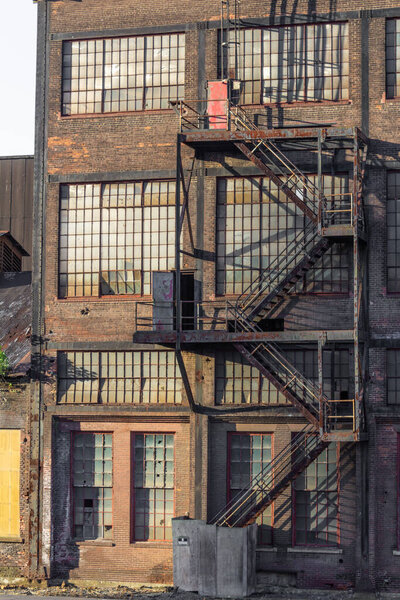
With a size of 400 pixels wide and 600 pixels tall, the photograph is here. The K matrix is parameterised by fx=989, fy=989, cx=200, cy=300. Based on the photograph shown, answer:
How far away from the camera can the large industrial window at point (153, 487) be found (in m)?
27.5

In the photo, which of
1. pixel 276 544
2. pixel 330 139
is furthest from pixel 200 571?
pixel 330 139

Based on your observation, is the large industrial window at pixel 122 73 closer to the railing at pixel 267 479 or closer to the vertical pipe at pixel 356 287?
the vertical pipe at pixel 356 287

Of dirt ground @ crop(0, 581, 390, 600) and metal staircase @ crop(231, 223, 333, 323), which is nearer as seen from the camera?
dirt ground @ crop(0, 581, 390, 600)

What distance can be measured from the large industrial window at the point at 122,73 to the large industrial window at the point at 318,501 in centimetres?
1077

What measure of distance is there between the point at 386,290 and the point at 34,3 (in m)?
13.5

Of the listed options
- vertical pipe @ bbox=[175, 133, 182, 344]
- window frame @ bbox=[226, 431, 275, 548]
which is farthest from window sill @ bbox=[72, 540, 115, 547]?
vertical pipe @ bbox=[175, 133, 182, 344]

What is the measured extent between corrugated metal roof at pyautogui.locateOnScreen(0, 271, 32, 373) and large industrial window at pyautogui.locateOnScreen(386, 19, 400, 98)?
503 inches

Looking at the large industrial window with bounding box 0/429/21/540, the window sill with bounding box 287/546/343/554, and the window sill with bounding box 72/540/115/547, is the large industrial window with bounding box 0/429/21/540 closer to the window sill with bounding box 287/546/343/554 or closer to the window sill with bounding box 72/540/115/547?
the window sill with bounding box 72/540/115/547

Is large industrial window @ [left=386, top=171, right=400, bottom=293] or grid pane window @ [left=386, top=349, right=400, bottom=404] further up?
large industrial window @ [left=386, top=171, right=400, bottom=293]

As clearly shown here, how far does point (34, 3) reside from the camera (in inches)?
1161

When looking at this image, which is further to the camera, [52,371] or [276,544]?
[52,371]

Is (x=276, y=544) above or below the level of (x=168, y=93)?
below

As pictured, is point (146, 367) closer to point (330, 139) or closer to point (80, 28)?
point (330, 139)

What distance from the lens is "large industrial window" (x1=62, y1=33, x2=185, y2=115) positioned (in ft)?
93.2
